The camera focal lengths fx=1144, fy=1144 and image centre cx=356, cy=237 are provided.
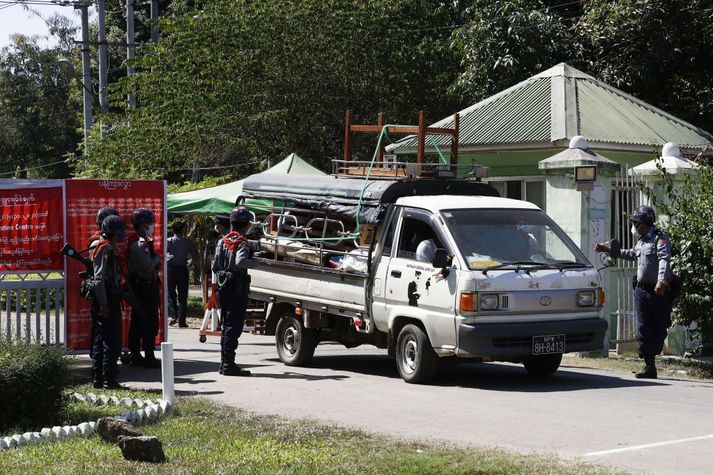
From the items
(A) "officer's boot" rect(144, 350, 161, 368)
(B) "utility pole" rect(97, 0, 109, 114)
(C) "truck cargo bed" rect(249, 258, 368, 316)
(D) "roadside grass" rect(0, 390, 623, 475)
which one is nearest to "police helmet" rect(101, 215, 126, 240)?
(C) "truck cargo bed" rect(249, 258, 368, 316)

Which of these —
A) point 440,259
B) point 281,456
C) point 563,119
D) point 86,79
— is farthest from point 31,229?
point 86,79

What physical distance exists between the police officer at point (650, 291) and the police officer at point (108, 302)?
554cm

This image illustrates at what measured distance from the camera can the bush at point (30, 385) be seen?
29.9ft

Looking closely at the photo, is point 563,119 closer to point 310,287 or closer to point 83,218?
point 310,287

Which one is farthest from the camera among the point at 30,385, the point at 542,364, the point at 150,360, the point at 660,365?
the point at 660,365

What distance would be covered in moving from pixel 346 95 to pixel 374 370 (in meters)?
17.1

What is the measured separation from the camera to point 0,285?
13.1 m

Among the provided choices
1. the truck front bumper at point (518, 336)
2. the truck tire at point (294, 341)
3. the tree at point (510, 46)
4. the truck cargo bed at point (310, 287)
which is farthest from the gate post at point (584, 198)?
the tree at point (510, 46)

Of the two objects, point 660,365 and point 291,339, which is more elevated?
point 291,339

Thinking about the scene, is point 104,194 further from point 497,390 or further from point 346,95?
Result: point 346,95

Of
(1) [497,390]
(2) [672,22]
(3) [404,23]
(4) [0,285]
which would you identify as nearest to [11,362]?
(4) [0,285]

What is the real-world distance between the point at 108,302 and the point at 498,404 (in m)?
4.21

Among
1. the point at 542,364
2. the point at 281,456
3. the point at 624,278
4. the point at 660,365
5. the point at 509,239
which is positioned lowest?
the point at 660,365

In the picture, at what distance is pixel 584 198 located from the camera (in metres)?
15.4
